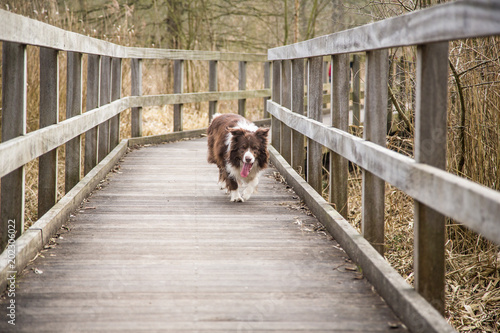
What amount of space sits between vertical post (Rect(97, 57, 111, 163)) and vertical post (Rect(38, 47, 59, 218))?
2639 mm

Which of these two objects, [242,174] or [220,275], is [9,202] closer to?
[220,275]

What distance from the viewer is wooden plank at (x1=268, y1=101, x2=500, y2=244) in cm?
212

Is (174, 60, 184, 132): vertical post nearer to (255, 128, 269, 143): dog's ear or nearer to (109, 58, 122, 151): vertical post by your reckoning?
(109, 58, 122, 151): vertical post

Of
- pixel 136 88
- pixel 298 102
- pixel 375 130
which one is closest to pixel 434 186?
pixel 375 130

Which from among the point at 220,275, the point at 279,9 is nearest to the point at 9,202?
the point at 220,275

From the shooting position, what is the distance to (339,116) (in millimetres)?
4898

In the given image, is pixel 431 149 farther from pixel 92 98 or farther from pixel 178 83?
pixel 178 83

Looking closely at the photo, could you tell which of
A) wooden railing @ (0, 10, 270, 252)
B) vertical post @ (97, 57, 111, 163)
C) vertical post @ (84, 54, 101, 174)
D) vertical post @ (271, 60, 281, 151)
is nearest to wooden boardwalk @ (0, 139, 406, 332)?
wooden railing @ (0, 10, 270, 252)

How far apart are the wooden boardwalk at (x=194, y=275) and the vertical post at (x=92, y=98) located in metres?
0.96

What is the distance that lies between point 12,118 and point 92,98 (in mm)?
2938

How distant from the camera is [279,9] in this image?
18.8m

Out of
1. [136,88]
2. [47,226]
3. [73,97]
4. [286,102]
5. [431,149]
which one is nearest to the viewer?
[431,149]

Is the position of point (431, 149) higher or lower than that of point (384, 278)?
higher

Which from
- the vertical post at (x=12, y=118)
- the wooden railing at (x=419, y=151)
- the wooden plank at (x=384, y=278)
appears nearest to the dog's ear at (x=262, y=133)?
the wooden plank at (x=384, y=278)
